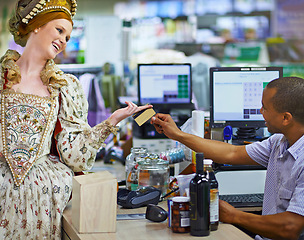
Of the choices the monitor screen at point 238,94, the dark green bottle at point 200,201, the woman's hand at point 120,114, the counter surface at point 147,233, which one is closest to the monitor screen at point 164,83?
the monitor screen at point 238,94

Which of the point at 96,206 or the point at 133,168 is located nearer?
the point at 96,206

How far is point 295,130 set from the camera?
223 centimetres

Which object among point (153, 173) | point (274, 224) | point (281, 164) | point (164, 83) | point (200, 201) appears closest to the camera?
point (200, 201)

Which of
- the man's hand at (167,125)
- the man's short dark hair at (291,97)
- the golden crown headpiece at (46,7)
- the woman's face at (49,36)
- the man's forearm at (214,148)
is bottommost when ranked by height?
the man's forearm at (214,148)

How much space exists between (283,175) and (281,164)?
6 cm

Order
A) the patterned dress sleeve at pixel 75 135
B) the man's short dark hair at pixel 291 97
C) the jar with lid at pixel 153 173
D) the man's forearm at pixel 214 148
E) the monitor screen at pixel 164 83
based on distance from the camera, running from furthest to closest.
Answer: the monitor screen at pixel 164 83 < the man's forearm at pixel 214 148 < the jar with lid at pixel 153 173 < the patterned dress sleeve at pixel 75 135 < the man's short dark hair at pixel 291 97

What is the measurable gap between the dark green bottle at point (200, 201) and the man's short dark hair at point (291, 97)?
1.79 feet

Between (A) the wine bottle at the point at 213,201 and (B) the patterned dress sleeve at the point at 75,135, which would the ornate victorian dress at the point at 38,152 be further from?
(A) the wine bottle at the point at 213,201

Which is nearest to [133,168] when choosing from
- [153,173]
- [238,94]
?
[153,173]

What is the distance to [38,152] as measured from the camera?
2350 mm

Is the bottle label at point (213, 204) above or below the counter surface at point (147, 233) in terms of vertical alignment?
above

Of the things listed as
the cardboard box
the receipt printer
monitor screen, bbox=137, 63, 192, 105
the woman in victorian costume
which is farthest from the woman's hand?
monitor screen, bbox=137, 63, 192, 105

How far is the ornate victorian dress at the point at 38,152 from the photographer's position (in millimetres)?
2311

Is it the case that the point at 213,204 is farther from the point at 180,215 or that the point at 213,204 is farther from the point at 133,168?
the point at 133,168
